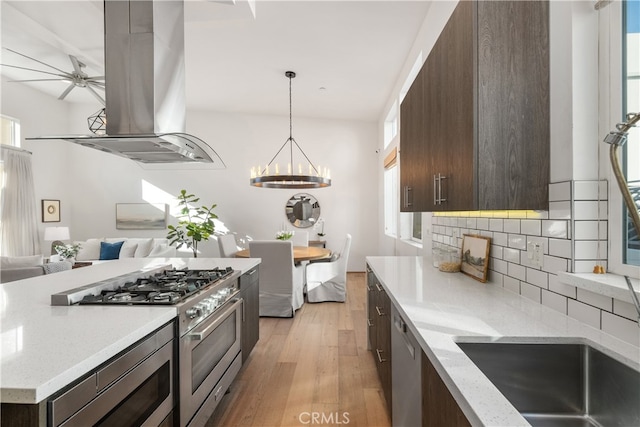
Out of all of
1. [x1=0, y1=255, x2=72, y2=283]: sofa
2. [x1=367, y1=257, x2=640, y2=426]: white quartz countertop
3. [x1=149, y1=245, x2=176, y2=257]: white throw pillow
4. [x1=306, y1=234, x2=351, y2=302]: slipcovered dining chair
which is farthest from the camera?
[x1=149, y1=245, x2=176, y2=257]: white throw pillow

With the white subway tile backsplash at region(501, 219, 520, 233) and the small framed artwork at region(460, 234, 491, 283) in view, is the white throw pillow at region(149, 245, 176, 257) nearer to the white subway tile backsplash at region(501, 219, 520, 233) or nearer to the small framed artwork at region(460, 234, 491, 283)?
the small framed artwork at region(460, 234, 491, 283)

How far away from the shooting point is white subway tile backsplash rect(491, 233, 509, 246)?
1675mm

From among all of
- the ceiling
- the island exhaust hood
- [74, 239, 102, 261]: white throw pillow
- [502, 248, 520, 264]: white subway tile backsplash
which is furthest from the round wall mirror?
[502, 248, 520, 264]: white subway tile backsplash

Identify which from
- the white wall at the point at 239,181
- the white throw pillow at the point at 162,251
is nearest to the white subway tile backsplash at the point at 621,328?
the white wall at the point at 239,181

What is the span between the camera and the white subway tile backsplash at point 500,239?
5.49 ft

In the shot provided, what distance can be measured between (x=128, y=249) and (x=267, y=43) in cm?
456

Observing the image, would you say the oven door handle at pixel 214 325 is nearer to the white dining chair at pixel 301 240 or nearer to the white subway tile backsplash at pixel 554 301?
the white subway tile backsplash at pixel 554 301

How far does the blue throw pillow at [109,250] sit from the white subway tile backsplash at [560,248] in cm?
664

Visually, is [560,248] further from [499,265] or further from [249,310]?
[249,310]

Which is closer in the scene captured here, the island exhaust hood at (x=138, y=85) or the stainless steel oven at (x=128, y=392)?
the stainless steel oven at (x=128, y=392)

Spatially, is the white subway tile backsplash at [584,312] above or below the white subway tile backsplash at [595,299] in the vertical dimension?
below

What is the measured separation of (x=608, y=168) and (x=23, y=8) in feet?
16.8

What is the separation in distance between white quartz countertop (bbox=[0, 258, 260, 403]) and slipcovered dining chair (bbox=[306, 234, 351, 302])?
3123 mm

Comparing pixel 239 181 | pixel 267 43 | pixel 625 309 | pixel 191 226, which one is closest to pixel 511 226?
pixel 625 309
